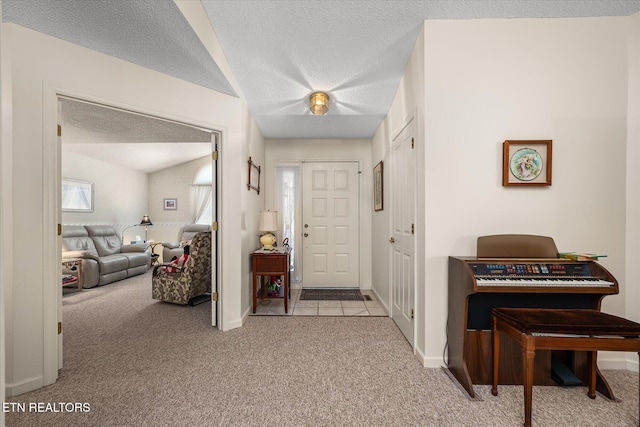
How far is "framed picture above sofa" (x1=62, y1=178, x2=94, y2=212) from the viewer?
5.36 metres

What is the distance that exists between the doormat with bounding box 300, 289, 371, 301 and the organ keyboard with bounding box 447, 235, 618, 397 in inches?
79.5

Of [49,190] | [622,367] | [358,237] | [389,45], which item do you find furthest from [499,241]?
[49,190]

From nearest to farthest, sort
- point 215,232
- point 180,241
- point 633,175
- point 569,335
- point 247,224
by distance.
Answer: point 569,335 → point 633,175 → point 215,232 → point 247,224 → point 180,241

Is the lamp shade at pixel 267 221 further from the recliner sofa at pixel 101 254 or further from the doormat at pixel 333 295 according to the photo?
the recliner sofa at pixel 101 254

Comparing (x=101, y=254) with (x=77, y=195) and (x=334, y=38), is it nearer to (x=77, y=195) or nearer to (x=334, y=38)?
(x=77, y=195)

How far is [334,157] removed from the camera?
14.9 feet

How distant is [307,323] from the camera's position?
3.01 metres

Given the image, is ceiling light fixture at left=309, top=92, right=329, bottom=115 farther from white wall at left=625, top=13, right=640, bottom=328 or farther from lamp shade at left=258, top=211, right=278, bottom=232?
white wall at left=625, top=13, right=640, bottom=328

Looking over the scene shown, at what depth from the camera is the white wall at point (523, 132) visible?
81.0 inches

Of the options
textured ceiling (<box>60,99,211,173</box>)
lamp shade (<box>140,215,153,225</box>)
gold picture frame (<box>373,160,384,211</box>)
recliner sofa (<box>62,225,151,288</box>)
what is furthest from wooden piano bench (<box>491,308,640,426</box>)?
lamp shade (<box>140,215,153,225</box>)

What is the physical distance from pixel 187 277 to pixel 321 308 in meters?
1.76

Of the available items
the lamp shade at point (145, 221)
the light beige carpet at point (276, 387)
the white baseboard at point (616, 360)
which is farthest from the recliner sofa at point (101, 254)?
the white baseboard at point (616, 360)

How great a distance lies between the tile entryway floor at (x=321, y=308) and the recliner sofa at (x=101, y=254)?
115 inches

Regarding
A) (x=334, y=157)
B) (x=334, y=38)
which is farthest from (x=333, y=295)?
(x=334, y=38)
